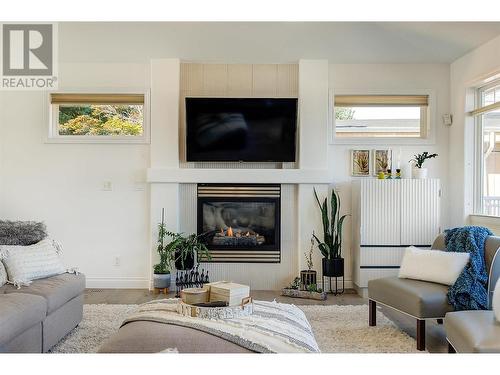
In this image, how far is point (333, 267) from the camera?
5012 mm

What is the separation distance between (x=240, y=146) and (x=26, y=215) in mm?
2605

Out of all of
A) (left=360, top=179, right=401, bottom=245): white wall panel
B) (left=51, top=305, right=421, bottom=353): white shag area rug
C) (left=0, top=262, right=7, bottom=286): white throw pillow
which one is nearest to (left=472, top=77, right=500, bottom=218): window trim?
(left=360, top=179, right=401, bottom=245): white wall panel

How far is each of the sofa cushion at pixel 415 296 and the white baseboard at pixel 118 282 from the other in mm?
2789

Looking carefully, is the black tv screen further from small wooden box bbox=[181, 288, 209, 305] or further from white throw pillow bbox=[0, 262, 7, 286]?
small wooden box bbox=[181, 288, 209, 305]

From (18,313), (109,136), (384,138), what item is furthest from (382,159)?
(18,313)

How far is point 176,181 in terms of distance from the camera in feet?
17.1

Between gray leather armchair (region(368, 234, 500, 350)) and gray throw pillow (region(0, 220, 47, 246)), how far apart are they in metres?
2.74

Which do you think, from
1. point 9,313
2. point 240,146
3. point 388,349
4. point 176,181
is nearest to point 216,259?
point 176,181

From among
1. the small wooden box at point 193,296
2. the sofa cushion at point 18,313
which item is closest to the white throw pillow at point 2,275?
the sofa cushion at point 18,313

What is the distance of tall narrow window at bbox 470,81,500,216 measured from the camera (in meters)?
4.79

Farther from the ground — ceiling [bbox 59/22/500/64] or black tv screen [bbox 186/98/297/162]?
ceiling [bbox 59/22/500/64]

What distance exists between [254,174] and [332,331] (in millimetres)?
2171

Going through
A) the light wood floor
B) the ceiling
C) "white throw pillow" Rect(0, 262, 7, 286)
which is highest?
the ceiling

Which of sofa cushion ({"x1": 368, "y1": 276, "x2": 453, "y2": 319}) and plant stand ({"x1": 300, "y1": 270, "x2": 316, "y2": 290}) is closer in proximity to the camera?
sofa cushion ({"x1": 368, "y1": 276, "x2": 453, "y2": 319})
